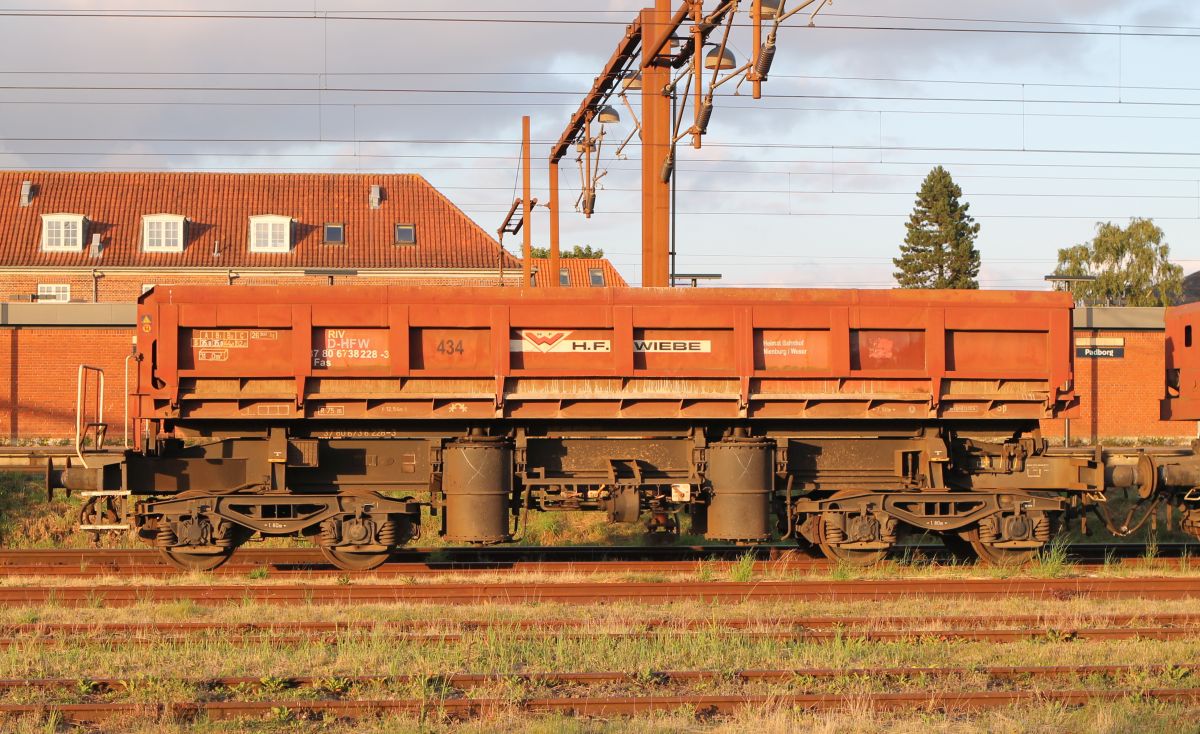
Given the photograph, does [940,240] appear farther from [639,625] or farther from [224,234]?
[639,625]

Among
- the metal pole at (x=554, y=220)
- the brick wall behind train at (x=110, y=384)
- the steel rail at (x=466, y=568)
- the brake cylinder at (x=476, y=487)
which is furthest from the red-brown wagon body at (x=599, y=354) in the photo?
the brick wall behind train at (x=110, y=384)

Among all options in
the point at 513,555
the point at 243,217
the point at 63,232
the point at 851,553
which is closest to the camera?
the point at 851,553

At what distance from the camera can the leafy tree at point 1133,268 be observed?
58.2 meters

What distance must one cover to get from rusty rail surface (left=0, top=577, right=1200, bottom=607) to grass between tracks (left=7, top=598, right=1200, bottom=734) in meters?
0.56

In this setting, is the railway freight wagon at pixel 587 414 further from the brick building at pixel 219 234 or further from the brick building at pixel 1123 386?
the brick building at pixel 219 234

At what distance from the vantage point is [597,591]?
1084 cm

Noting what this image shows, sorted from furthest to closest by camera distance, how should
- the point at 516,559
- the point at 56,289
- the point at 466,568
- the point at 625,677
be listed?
1. the point at 56,289
2. the point at 516,559
3. the point at 466,568
4. the point at 625,677

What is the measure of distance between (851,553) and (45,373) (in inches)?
842

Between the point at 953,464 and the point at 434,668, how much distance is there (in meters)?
7.38

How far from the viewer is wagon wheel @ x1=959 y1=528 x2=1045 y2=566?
12523 millimetres

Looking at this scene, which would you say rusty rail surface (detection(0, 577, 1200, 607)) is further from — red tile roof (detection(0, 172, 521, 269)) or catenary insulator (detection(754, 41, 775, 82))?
red tile roof (detection(0, 172, 521, 269))

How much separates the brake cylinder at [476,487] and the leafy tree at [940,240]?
64.5m

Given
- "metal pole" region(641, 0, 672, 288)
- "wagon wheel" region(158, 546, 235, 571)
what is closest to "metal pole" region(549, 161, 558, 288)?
"metal pole" region(641, 0, 672, 288)

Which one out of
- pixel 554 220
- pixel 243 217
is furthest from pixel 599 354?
pixel 243 217
